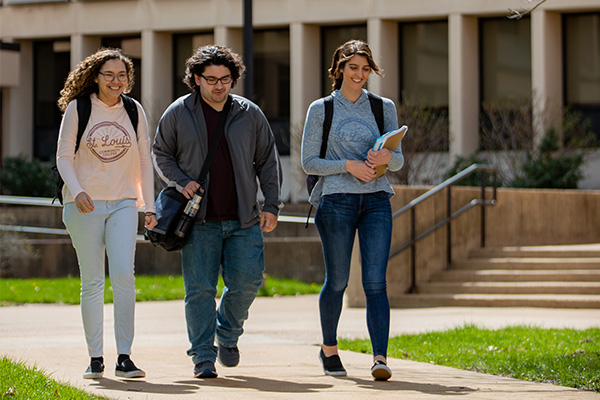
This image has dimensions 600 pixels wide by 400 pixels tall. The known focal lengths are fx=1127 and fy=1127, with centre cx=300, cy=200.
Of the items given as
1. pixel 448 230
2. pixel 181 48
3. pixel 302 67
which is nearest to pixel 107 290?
pixel 448 230

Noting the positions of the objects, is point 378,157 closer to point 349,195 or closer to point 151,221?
point 349,195

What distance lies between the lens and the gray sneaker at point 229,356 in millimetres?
6926

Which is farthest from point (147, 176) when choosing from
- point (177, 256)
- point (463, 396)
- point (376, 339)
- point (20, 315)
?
point (177, 256)

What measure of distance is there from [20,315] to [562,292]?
20.4ft

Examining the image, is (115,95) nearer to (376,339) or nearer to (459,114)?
(376,339)

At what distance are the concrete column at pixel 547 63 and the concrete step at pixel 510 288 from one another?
43.6ft

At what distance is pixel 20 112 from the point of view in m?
33.0

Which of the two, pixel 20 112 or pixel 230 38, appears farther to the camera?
pixel 20 112

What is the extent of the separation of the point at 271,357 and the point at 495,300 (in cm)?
577

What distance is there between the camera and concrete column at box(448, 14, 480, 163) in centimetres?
2789

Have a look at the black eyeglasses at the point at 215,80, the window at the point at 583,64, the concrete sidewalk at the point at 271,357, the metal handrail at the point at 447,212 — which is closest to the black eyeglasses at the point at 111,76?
the black eyeglasses at the point at 215,80

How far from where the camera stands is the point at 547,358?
305 inches

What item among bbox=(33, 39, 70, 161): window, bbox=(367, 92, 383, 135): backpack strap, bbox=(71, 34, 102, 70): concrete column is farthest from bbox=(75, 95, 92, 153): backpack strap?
bbox=(33, 39, 70, 161): window

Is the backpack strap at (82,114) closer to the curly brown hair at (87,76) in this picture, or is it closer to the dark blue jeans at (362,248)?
the curly brown hair at (87,76)
